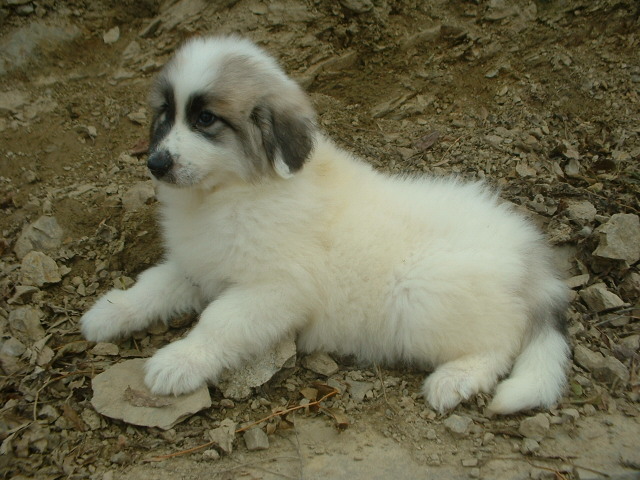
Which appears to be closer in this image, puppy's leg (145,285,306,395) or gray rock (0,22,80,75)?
puppy's leg (145,285,306,395)

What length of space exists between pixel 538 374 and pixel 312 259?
4.39 feet

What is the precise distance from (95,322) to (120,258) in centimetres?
69

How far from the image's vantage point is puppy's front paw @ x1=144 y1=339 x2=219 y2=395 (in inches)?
112

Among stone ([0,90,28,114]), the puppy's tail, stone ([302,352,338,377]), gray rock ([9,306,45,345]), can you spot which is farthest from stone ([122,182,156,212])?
the puppy's tail

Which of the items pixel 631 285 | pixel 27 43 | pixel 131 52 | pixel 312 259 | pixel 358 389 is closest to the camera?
pixel 312 259

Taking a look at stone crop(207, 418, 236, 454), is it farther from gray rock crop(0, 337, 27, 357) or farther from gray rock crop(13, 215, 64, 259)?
gray rock crop(13, 215, 64, 259)

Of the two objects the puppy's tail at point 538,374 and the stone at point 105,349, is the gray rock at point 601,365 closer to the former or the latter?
the puppy's tail at point 538,374

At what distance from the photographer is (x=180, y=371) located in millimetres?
2855

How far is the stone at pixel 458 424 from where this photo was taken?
2.80 metres

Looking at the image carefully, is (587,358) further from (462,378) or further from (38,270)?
(38,270)

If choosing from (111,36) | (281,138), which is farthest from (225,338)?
(111,36)

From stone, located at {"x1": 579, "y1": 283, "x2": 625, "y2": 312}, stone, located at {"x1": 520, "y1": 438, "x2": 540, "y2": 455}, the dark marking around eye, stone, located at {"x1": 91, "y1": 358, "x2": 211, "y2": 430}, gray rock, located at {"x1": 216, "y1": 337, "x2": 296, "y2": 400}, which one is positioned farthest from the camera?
stone, located at {"x1": 579, "y1": 283, "x2": 625, "y2": 312}

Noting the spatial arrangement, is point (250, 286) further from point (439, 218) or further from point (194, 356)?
point (439, 218)

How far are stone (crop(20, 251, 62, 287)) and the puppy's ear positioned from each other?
1.76m
